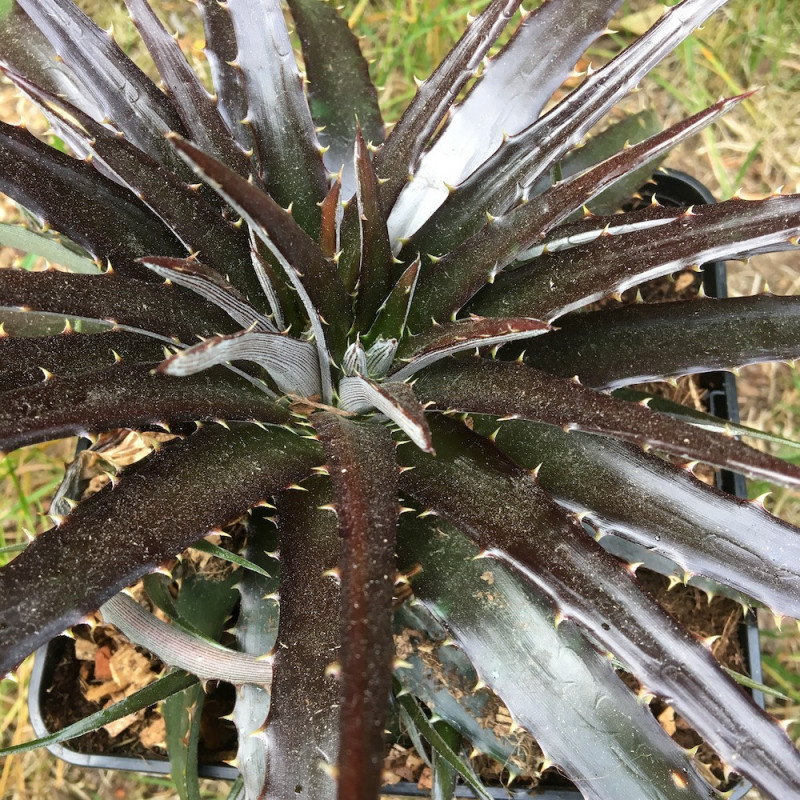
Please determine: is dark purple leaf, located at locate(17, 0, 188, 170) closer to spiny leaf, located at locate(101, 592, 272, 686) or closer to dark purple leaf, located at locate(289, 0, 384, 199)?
dark purple leaf, located at locate(289, 0, 384, 199)

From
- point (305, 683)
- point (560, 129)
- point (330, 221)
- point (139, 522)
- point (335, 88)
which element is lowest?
point (305, 683)

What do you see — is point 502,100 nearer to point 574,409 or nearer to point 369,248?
point 369,248

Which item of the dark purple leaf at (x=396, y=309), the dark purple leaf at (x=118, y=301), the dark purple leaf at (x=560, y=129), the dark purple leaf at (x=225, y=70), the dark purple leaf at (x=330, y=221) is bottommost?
the dark purple leaf at (x=118, y=301)

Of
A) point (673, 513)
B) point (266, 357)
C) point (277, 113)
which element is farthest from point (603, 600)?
point (277, 113)

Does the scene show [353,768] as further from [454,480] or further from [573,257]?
[573,257]

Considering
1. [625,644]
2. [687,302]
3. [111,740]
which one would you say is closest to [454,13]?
[687,302]

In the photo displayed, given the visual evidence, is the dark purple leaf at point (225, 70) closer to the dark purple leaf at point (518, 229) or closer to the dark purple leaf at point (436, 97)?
the dark purple leaf at point (436, 97)

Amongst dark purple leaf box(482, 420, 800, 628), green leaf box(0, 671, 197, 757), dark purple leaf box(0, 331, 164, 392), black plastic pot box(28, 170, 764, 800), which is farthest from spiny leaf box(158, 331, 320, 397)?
black plastic pot box(28, 170, 764, 800)

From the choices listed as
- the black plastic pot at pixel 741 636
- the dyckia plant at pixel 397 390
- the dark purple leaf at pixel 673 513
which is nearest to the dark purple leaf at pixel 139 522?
the dyckia plant at pixel 397 390
